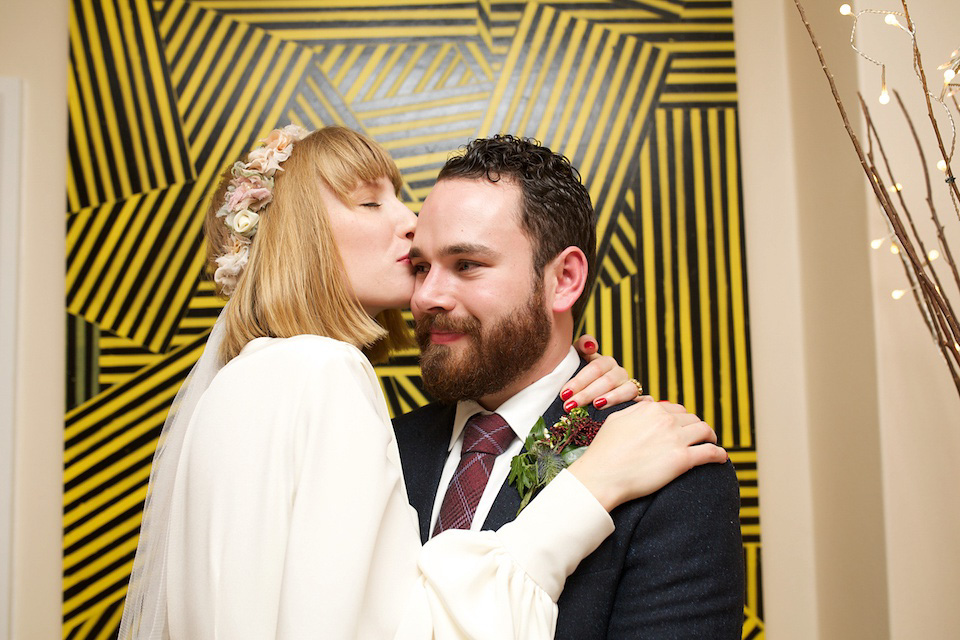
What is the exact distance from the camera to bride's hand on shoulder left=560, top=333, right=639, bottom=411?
68.9 inches

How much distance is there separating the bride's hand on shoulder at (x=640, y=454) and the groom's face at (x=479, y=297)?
1.00ft

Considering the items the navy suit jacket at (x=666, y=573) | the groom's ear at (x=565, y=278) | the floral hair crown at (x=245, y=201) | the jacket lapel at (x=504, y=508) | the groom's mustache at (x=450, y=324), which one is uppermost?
the floral hair crown at (x=245, y=201)

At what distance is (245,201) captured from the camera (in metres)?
1.71

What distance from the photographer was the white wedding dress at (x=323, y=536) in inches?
50.2

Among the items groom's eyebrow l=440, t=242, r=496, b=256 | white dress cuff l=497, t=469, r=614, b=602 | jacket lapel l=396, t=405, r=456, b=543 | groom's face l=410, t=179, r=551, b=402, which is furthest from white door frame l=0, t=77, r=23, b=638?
white dress cuff l=497, t=469, r=614, b=602

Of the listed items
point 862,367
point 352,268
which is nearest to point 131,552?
point 352,268

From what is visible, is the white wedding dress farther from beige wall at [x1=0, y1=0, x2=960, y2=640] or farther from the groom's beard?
beige wall at [x1=0, y1=0, x2=960, y2=640]

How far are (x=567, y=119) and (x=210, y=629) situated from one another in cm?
202

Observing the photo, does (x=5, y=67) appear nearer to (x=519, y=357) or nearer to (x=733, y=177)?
(x=519, y=357)

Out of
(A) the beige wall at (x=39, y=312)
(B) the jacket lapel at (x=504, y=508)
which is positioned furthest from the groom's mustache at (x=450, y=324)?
(A) the beige wall at (x=39, y=312)

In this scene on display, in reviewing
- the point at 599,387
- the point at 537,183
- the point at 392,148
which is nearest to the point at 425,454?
the point at 599,387

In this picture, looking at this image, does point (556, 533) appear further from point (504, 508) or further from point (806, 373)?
point (806, 373)

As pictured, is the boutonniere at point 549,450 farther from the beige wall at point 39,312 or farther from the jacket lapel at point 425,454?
the beige wall at point 39,312

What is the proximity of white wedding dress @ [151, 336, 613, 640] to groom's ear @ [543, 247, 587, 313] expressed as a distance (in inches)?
22.4
